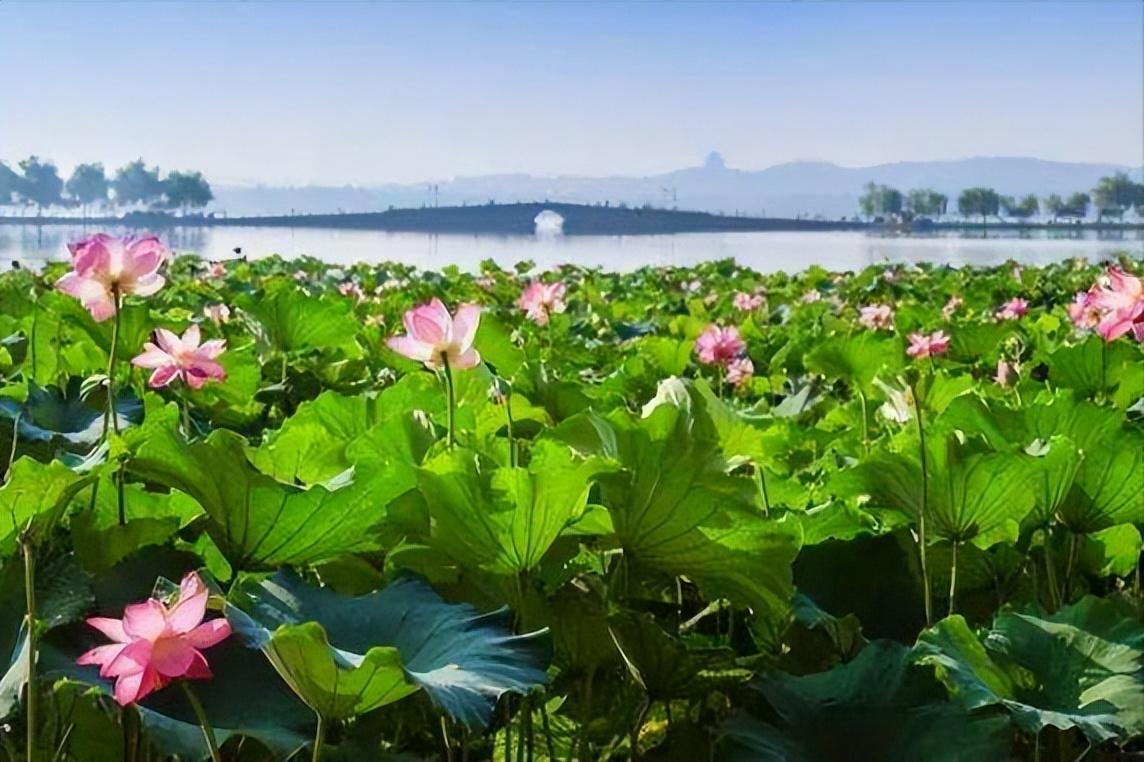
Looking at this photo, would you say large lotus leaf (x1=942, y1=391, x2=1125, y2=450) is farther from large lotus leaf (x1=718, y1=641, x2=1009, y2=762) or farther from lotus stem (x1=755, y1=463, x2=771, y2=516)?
large lotus leaf (x1=718, y1=641, x2=1009, y2=762)

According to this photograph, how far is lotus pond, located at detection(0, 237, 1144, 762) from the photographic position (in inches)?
21.5

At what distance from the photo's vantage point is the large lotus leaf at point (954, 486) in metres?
0.73

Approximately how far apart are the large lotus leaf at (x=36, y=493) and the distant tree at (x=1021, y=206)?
4256 centimetres

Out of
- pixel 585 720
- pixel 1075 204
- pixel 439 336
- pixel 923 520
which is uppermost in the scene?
pixel 1075 204

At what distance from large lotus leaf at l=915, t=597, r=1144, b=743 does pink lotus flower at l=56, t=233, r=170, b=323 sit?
1.88 feet

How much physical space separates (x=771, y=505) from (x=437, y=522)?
32 centimetres

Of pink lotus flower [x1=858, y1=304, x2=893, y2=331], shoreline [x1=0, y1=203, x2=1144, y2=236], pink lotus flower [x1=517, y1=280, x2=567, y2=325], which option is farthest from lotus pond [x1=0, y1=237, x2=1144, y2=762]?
shoreline [x1=0, y1=203, x2=1144, y2=236]

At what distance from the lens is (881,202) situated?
44.1 m

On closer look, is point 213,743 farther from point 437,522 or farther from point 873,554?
point 873,554

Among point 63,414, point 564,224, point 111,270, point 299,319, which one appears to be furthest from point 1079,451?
point 564,224

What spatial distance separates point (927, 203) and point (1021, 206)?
414cm

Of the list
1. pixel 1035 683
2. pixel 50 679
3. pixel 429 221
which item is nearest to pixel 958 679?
pixel 1035 683

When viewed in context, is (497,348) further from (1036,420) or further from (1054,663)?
(1054,663)

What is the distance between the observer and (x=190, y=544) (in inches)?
28.3
